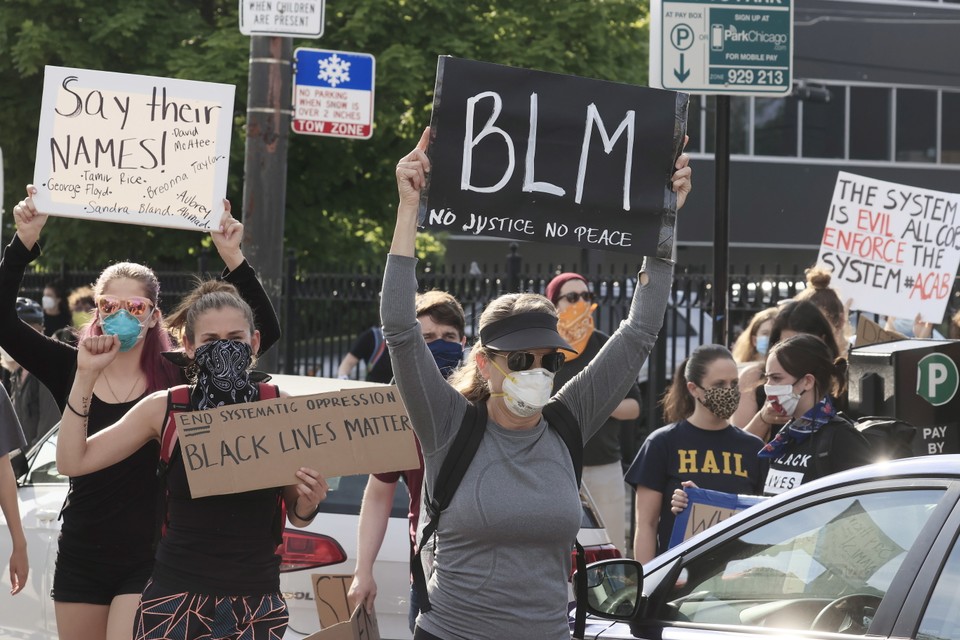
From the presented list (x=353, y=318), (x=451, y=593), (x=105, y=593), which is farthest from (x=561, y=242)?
(x=353, y=318)

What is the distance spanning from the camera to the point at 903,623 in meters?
3.04

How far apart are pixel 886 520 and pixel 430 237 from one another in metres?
20.1

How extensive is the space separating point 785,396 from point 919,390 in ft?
3.99

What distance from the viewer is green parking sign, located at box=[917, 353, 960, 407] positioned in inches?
258

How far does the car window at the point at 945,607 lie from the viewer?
296 cm

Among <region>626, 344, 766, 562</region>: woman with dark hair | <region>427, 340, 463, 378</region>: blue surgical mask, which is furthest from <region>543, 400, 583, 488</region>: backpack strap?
<region>626, 344, 766, 562</region>: woman with dark hair

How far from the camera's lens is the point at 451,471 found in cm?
363

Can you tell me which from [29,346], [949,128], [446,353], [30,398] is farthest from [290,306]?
[949,128]

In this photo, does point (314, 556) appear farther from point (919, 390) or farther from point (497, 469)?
point (919, 390)

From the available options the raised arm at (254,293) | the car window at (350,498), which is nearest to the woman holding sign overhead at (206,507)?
the raised arm at (254,293)

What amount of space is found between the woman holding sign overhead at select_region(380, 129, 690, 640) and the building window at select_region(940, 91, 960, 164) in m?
30.9

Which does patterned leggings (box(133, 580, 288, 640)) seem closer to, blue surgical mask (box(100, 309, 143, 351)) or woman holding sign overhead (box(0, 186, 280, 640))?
woman holding sign overhead (box(0, 186, 280, 640))

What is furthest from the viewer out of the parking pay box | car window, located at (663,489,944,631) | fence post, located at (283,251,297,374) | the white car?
fence post, located at (283,251,297,374)

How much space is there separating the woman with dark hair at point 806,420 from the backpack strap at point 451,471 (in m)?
1.99
